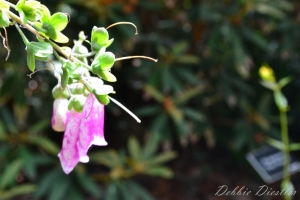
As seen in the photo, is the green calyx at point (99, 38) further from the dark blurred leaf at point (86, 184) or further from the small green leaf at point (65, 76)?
the dark blurred leaf at point (86, 184)

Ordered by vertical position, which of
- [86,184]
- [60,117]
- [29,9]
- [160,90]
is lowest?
[86,184]

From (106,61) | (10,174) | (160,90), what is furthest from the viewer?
(160,90)

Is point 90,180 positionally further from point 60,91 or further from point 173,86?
point 60,91

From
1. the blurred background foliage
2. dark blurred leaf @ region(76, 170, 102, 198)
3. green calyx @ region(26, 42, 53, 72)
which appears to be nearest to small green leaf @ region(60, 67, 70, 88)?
green calyx @ region(26, 42, 53, 72)

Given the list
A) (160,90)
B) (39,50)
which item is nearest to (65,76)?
(39,50)

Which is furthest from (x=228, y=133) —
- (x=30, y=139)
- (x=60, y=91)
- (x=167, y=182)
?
(x=60, y=91)

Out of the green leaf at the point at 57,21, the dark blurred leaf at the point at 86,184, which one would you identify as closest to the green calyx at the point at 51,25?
the green leaf at the point at 57,21

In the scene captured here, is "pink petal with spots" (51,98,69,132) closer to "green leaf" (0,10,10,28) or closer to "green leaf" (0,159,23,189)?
"green leaf" (0,10,10,28)

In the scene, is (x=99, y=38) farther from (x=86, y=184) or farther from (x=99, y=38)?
(x=86, y=184)
